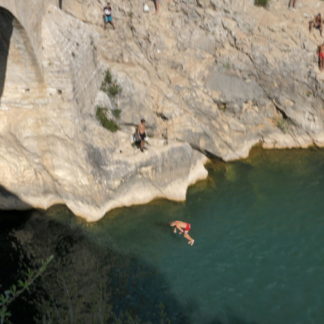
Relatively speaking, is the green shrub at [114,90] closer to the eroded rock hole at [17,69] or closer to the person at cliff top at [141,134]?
the person at cliff top at [141,134]

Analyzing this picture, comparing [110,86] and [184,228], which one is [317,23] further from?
[184,228]

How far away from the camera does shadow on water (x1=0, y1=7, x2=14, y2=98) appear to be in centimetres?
1191

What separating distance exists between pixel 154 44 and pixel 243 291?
1170 cm

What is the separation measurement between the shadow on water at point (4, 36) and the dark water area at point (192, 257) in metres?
5.85

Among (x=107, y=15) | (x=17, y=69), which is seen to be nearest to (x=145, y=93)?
(x=107, y=15)

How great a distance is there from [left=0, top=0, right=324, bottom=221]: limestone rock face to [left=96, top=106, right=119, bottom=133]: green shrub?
235 mm

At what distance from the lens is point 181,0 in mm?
18672

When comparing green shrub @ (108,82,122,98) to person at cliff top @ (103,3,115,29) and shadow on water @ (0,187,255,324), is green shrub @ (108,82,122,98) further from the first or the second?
shadow on water @ (0,187,255,324)

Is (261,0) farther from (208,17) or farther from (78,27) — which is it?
(78,27)

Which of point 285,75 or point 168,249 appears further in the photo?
point 285,75

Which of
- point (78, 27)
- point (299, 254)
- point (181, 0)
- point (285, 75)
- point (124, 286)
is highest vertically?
point (181, 0)

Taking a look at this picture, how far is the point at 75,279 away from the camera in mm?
13383

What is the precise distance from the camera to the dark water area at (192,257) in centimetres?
1248

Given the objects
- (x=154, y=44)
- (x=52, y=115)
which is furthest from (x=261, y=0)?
(x=52, y=115)
